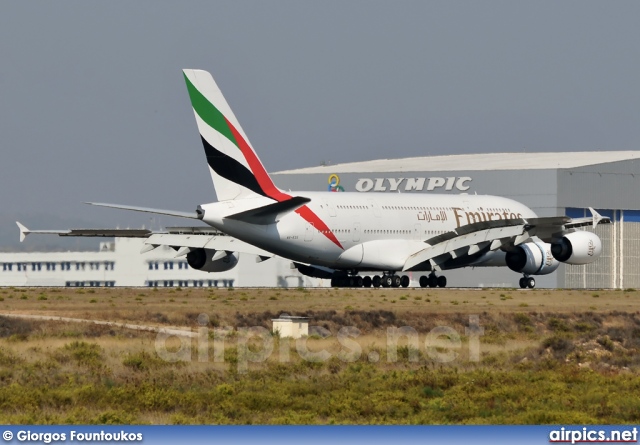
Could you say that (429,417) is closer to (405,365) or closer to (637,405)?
(637,405)

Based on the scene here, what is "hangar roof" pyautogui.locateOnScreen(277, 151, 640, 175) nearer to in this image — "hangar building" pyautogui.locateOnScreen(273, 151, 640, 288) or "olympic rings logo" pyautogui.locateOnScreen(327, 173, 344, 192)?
"hangar building" pyautogui.locateOnScreen(273, 151, 640, 288)

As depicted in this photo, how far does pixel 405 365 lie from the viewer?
2769 cm

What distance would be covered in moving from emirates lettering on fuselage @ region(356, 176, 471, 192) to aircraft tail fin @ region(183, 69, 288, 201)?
33.3 m

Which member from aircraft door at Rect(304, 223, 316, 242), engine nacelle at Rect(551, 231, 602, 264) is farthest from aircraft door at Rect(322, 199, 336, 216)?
engine nacelle at Rect(551, 231, 602, 264)

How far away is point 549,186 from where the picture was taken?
254ft

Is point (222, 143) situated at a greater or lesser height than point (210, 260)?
greater

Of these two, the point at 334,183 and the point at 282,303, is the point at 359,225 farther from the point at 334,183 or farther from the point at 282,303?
the point at 334,183

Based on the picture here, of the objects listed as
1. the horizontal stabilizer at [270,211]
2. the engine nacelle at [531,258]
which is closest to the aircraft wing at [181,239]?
the horizontal stabilizer at [270,211]

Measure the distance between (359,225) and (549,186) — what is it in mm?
25667

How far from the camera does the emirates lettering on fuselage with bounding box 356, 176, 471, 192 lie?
267 ft

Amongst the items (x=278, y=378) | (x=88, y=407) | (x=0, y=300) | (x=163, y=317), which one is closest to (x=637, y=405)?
(x=278, y=378)

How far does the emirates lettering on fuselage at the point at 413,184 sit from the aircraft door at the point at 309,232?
29.9 m

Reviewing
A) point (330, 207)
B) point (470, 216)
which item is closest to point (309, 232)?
point (330, 207)

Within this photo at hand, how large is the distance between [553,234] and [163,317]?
81.8 feet
